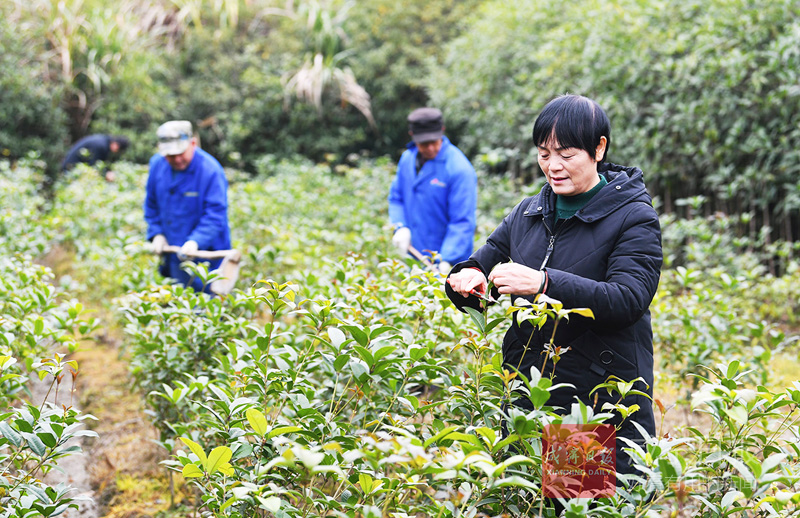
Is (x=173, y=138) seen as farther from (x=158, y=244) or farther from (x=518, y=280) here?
(x=518, y=280)

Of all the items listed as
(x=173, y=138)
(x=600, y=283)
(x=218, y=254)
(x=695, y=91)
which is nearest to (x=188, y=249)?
(x=218, y=254)

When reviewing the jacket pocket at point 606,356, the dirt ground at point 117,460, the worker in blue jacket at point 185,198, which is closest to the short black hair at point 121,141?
the worker in blue jacket at point 185,198

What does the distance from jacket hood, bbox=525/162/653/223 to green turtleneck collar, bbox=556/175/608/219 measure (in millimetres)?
22

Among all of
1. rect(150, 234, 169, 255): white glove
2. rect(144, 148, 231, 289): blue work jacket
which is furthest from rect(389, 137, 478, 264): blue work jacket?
rect(150, 234, 169, 255): white glove

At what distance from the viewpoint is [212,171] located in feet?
15.2

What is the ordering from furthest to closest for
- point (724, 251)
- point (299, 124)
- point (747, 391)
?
1. point (299, 124)
2. point (724, 251)
3. point (747, 391)

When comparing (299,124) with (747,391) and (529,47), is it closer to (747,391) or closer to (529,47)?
(529,47)

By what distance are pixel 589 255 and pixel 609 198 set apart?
164mm

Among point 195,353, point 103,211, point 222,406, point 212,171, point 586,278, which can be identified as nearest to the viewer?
point 586,278

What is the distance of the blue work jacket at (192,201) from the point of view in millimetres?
4578

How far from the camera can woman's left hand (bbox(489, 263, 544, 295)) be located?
1706mm

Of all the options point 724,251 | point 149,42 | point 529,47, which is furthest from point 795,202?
point 149,42

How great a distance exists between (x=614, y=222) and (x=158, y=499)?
2398 mm

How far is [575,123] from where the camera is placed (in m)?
1.90
